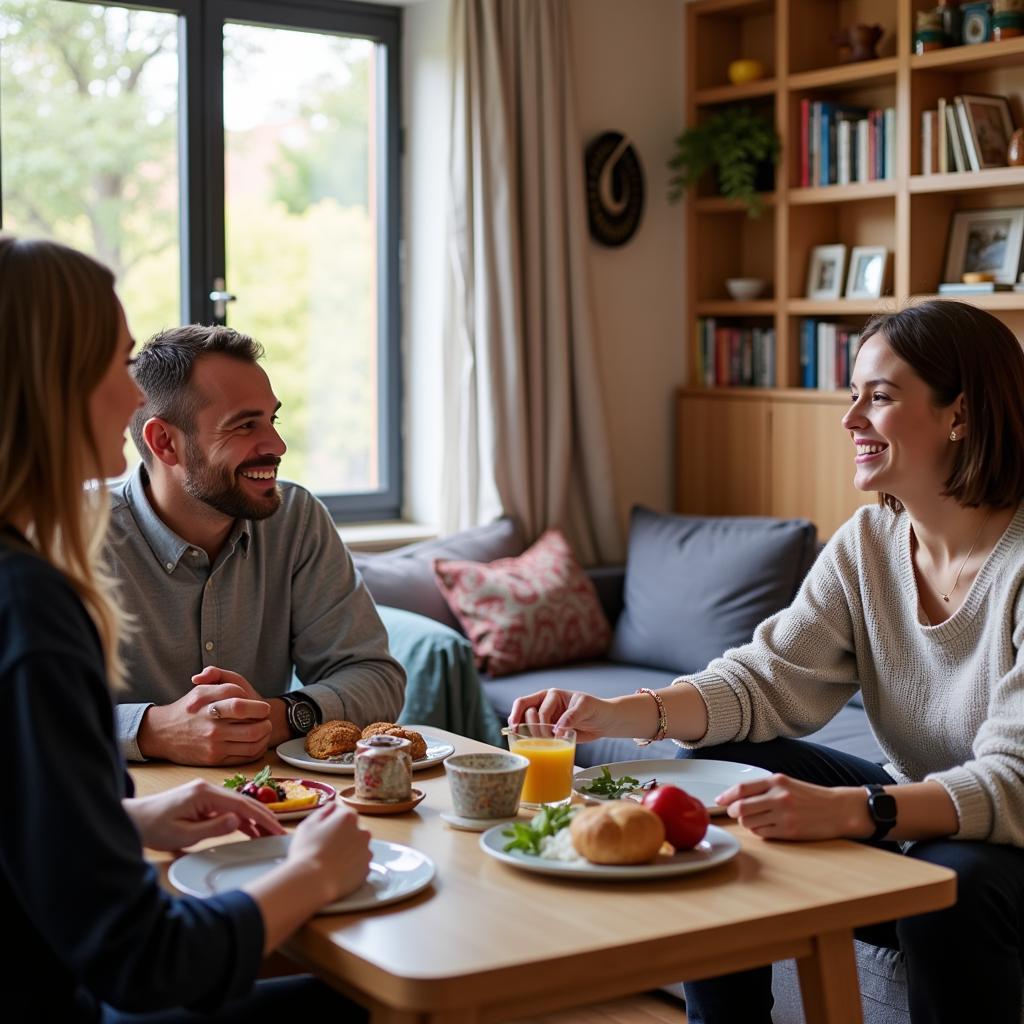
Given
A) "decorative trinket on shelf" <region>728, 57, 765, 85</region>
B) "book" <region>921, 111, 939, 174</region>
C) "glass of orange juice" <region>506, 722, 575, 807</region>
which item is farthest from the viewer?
"decorative trinket on shelf" <region>728, 57, 765, 85</region>

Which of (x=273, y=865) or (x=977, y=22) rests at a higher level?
(x=977, y=22)

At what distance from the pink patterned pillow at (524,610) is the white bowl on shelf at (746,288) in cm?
116

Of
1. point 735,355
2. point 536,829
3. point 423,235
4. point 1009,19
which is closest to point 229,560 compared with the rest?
point 536,829

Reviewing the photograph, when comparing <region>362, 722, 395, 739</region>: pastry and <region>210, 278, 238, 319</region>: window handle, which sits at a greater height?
<region>210, 278, 238, 319</region>: window handle

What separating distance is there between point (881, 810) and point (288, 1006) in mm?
702

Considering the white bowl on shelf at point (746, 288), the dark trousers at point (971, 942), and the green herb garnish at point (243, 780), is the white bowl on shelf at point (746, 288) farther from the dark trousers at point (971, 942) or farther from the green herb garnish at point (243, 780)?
the green herb garnish at point (243, 780)

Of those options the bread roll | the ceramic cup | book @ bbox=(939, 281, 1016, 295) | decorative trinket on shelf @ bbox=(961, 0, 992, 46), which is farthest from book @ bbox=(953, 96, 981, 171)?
the bread roll

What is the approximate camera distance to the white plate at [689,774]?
1.83 m

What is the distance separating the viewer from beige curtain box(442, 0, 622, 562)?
4.28 m

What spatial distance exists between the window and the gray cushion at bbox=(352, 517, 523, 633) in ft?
1.64

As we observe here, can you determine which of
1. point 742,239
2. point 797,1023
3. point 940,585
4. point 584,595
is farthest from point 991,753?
point 742,239

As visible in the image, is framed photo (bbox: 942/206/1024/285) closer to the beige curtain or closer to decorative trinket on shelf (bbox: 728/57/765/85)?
decorative trinket on shelf (bbox: 728/57/765/85)

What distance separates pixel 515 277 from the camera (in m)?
4.33

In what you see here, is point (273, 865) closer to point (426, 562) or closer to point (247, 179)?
point (426, 562)
